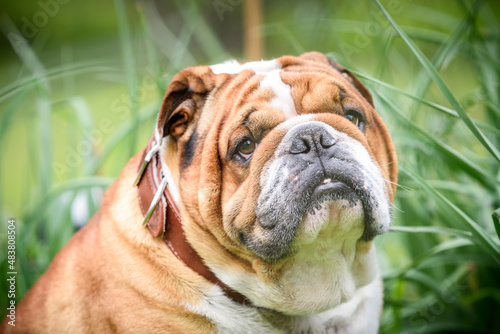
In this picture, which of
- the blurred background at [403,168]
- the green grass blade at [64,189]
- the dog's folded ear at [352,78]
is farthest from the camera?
the green grass blade at [64,189]

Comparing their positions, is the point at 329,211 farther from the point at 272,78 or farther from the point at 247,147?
the point at 272,78

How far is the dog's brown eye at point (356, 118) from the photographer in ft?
6.97

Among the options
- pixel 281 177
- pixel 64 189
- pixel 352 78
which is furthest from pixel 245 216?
pixel 64 189

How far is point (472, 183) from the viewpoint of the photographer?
11.1ft

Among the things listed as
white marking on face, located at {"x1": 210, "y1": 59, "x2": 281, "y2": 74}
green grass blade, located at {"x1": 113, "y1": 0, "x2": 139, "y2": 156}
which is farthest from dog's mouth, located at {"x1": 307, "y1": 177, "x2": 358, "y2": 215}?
green grass blade, located at {"x1": 113, "y1": 0, "x2": 139, "y2": 156}

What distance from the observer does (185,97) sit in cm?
216

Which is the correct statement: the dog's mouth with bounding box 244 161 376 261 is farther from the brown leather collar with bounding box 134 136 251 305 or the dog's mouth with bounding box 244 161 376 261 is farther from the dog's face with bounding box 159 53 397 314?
the brown leather collar with bounding box 134 136 251 305

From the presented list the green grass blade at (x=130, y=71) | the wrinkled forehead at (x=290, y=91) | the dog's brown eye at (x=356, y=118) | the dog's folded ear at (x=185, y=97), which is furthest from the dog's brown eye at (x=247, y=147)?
the green grass blade at (x=130, y=71)

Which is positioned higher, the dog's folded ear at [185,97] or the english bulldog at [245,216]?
the dog's folded ear at [185,97]

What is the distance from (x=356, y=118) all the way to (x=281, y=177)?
1.74 ft

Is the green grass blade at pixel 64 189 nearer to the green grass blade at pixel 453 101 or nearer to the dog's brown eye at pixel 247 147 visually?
the dog's brown eye at pixel 247 147

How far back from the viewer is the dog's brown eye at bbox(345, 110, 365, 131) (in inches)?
83.7

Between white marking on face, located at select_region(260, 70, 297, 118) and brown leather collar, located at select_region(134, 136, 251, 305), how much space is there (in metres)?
0.52

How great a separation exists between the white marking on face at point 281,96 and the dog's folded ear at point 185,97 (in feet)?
0.87
